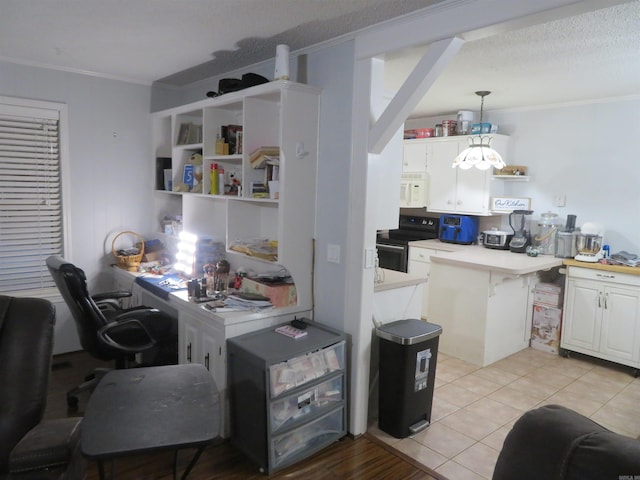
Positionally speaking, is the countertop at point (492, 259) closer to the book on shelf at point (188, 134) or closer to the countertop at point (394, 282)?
the countertop at point (394, 282)

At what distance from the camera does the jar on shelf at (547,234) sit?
14.9 feet

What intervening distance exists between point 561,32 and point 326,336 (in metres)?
2.17

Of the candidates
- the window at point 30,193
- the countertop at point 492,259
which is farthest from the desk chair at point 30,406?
the countertop at point 492,259

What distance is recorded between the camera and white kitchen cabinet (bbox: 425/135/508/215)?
15.7 feet

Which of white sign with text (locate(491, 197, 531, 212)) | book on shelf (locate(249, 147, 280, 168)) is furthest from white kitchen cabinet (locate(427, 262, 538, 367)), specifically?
book on shelf (locate(249, 147, 280, 168))

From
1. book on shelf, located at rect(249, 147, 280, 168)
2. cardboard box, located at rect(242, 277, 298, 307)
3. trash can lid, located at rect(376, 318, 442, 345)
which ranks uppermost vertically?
book on shelf, located at rect(249, 147, 280, 168)

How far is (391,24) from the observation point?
2.38m

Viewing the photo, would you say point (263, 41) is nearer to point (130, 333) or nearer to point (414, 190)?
point (130, 333)

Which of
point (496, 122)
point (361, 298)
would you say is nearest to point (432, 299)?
Answer: point (361, 298)

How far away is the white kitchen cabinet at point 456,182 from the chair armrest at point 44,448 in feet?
13.9

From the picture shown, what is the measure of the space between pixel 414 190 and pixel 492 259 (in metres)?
1.49

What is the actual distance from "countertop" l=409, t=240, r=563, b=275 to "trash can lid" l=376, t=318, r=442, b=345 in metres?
1.17

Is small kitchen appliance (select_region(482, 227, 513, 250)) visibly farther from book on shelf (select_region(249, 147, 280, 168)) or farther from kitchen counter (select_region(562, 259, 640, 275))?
book on shelf (select_region(249, 147, 280, 168))

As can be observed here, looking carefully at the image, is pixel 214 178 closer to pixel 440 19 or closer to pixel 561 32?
pixel 440 19
